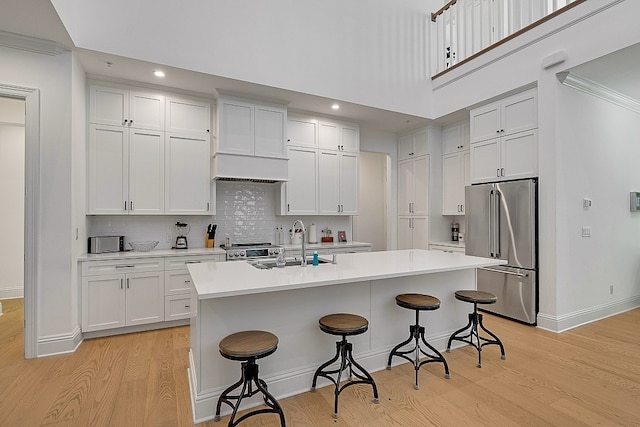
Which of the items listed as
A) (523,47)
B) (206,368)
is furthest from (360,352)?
(523,47)

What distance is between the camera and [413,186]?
5.82 m

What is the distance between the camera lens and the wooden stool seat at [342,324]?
7.00 feet

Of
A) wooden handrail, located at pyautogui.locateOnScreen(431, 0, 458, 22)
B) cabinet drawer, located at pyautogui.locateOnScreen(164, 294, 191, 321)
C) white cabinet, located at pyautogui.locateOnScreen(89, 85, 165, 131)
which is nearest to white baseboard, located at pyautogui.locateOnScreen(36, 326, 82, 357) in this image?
cabinet drawer, located at pyautogui.locateOnScreen(164, 294, 191, 321)

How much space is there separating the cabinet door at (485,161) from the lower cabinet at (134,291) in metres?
3.72

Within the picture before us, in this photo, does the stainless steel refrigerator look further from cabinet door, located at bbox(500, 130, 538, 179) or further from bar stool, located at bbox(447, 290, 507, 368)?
bar stool, located at bbox(447, 290, 507, 368)

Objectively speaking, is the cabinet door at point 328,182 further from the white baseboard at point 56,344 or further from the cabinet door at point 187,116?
the white baseboard at point 56,344

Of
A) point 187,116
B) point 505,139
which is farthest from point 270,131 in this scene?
point 505,139

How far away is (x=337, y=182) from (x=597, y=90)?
343 cm

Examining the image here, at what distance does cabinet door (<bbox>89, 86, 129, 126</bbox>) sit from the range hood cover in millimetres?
1111

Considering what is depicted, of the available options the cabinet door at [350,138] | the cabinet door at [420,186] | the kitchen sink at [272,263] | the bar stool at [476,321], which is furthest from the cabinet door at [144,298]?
the cabinet door at [420,186]

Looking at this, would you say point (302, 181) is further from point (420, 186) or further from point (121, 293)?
point (121, 293)

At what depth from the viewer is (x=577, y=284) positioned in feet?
12.4

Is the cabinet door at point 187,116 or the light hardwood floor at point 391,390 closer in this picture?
the light hardwood floor at point 391,390

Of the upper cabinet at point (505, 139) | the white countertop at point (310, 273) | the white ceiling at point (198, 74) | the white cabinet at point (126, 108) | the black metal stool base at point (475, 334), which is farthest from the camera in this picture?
the upper cabinet at point (505, 139)
